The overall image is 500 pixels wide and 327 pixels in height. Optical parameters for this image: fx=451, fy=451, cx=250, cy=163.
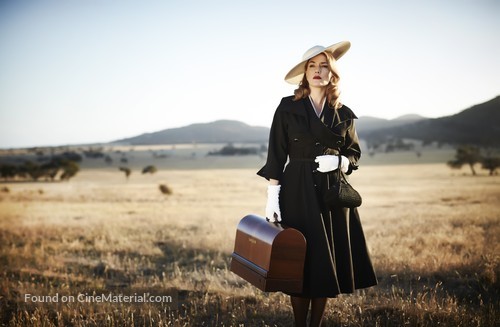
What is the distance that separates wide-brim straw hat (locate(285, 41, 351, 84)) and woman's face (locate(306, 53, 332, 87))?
0.07 meters

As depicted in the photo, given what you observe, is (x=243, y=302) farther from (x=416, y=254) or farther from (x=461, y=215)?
(x=461, y=215)

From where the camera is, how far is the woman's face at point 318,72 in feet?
14.7

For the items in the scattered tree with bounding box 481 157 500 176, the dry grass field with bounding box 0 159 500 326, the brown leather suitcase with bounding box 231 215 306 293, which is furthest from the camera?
the scattered tree with bounding box 481 157 500 176

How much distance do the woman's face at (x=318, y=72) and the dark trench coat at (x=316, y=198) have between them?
21cm

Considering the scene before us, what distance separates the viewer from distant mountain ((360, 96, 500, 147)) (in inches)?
1061

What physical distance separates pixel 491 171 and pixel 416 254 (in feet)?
113

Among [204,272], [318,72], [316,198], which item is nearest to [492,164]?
[204,272]

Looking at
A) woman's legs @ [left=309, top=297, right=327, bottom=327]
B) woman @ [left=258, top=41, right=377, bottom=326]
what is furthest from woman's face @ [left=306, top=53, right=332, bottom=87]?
woman's legs @ [left=309, top=297, right=327, bottom=327]

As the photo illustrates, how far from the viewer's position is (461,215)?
14891 millimetres

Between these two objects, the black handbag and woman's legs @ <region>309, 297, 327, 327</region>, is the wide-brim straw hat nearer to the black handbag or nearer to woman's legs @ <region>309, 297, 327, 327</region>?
the black handbag

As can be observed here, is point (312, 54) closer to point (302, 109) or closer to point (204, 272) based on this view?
point (302, 109)

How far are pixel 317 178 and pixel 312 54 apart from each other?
1.23 m

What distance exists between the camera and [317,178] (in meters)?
4.35

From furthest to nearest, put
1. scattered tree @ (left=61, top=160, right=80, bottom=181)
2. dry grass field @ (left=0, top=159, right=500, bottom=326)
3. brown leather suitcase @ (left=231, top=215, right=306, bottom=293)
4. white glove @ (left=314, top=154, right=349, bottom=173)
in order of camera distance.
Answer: scattered tree @ (left=61, top=160, right=80, bottom=181)
dry grass field @ (left=0, top=159, right=500, bottom=326)
white glove @ (left=314, top=154, right=349, bottom=173)
brown leather suitcase @ (left=231, top=215, right=306, bottom=293)
